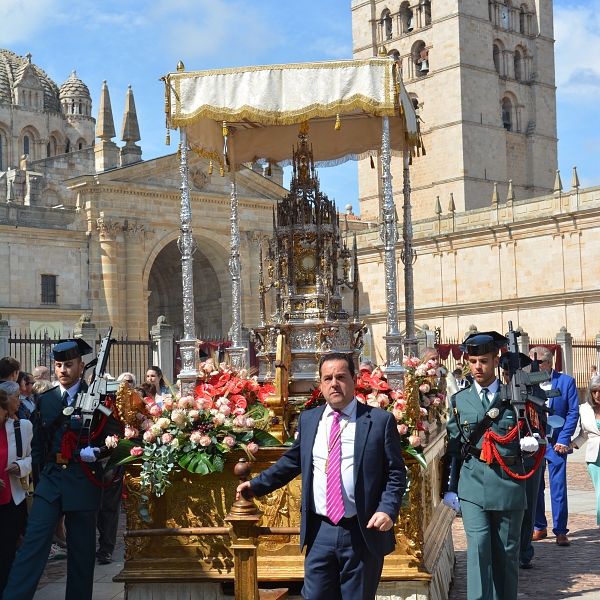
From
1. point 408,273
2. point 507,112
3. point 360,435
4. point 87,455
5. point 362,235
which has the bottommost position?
point 87,455

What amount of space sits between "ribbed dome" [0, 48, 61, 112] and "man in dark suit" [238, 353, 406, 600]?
59.7 metres

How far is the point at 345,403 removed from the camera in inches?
193

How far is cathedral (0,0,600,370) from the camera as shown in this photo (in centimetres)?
3488

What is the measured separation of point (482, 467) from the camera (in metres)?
6.14

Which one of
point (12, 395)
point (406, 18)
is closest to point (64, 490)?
point (12, 395)

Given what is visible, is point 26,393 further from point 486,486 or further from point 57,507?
point 486,486

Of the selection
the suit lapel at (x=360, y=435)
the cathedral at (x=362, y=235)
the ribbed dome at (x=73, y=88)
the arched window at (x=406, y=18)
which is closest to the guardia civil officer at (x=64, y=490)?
the suit lapel at (x=360, y=435)

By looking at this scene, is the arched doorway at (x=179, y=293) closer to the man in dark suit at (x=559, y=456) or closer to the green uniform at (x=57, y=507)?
the man in dark suit at (x=559, y=456)

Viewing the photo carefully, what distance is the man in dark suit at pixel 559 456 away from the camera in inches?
359

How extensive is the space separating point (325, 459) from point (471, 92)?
49.9 m

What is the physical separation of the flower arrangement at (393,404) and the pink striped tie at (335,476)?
1.68 m

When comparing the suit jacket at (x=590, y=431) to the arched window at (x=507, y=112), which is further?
the arched window at (x=507, y=112)

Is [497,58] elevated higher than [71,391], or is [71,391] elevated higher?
[497,58]

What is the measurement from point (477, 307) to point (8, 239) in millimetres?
19463
